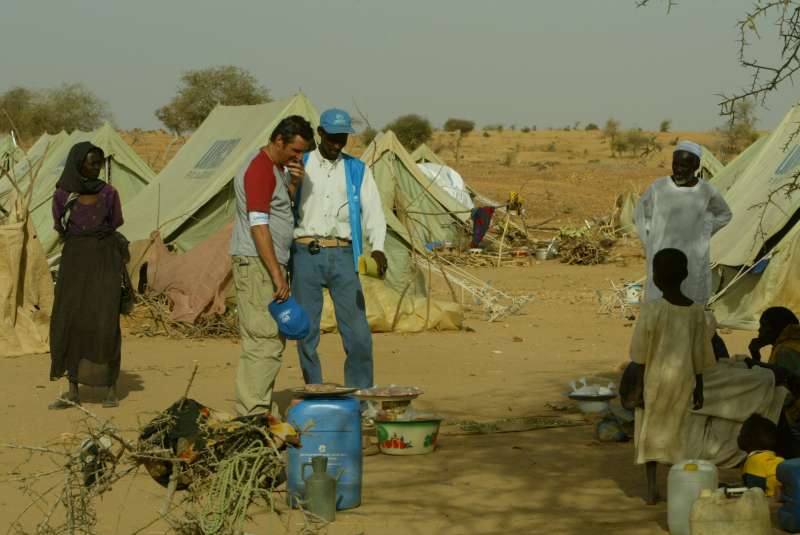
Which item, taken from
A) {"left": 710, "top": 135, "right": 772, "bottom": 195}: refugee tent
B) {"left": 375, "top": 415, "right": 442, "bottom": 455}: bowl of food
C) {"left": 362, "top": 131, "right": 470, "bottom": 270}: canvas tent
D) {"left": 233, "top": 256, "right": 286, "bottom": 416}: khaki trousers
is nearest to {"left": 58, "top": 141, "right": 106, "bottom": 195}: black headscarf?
{"left": 233, "top": 256, "right": 286, "bottom": 416}: khaki trousers

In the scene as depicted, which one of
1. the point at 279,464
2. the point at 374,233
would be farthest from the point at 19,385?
the point at 279,464

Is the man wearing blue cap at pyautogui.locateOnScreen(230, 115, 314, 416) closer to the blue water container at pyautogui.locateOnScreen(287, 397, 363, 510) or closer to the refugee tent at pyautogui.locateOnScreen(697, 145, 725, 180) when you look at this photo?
the blue water container at pyautogui.locateOnScreen(287, 397, 363, 510)

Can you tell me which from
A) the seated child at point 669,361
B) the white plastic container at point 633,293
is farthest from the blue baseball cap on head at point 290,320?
the white plastic container at point 633,293

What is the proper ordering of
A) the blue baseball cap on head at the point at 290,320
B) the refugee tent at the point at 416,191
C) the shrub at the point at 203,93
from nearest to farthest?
1. the blue baseball cap on head at the point at 290,320
2. the refugee tent at the point at 416,191
3. the shrub at the point at 203,93

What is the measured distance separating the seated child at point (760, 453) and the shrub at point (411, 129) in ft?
126

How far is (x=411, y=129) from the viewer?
4494cm

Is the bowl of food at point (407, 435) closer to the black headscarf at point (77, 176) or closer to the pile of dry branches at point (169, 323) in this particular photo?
the black headscarf at point (77, 176)

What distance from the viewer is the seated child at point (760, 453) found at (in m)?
5.16

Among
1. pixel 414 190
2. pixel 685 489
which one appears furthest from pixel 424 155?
pixel 685 489

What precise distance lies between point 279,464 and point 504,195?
27774 mm

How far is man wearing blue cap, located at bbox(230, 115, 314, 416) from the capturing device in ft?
19.5

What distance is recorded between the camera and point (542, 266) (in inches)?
752

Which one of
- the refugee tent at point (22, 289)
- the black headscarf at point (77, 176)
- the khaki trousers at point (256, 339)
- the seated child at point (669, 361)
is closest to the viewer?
the seated child at point (669, 361)

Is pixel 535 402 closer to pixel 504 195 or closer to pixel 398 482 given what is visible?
pixel 398 482
